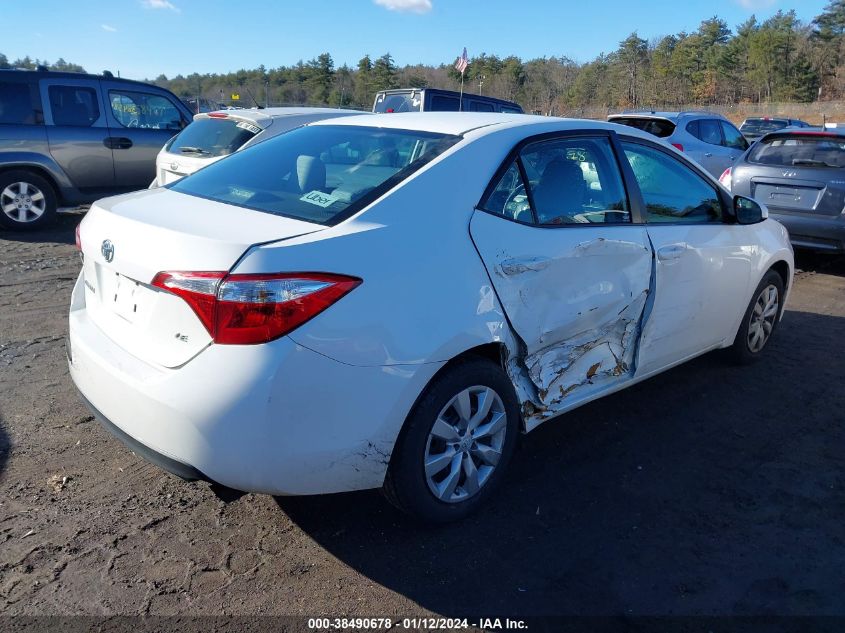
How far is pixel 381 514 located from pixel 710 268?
8.12ft

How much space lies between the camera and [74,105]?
30.8 ft

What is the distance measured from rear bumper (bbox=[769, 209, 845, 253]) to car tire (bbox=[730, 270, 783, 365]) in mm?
3059

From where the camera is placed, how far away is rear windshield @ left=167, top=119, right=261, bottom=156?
7840 mm

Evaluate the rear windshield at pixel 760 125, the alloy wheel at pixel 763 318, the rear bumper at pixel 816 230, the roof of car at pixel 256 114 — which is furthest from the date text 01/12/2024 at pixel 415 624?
the rear windshield at pixel 760 125

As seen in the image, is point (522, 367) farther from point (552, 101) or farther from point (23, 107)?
point (552, 101)

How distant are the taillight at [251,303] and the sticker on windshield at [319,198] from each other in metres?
0.53

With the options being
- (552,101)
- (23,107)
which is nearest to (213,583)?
(23,107)

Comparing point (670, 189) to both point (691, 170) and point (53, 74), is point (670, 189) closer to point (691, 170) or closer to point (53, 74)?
point (691, 170)

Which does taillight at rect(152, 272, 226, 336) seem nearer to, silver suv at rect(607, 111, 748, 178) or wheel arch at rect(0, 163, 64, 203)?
wheel arch at rect(0, 163, 64, 203)

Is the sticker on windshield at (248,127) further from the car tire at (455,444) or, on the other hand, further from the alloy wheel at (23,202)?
the car tire at (455,444)

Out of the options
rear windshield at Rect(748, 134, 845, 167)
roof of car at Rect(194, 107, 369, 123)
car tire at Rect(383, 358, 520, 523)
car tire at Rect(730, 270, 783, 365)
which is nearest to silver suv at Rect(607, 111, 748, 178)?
rear windshield at Rect(748, 134, 845, 167)

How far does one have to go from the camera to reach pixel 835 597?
2.67 m

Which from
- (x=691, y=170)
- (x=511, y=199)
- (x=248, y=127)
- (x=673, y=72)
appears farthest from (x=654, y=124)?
(x=673, y=72)

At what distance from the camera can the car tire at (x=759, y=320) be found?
15.8 feet
